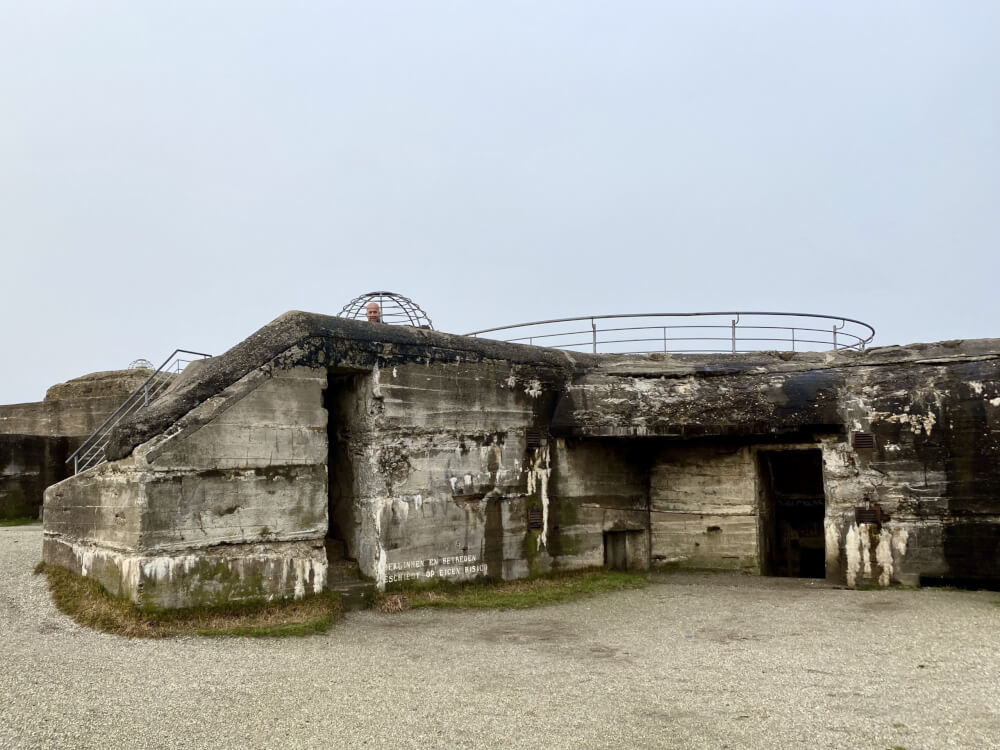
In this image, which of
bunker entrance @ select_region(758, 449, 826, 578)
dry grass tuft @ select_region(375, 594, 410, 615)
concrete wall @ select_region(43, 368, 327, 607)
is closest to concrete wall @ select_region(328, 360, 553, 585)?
dry grass tuft @ select_region(375, 594, 410, 615)

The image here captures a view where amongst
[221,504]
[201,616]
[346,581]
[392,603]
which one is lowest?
[392,603]

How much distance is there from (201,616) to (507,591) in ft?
11.9

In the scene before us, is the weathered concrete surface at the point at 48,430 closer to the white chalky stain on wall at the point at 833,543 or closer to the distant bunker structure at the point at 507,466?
the distant bunker structure at the point at 507,466

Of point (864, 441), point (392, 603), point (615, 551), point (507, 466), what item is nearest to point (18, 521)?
point (392, 603)

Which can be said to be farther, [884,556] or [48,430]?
[48,430]

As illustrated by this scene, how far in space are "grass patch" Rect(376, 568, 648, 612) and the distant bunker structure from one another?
0.18 metres

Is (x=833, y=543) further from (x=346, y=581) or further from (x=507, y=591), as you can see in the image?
(x=346, y=581)

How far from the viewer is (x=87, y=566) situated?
8.92 m

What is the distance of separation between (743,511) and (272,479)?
6.61 metres

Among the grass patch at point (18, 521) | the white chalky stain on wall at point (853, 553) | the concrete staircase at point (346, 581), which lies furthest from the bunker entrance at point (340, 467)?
the grass patch at point (18, 521)

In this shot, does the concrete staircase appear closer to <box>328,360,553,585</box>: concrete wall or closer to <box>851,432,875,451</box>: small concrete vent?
<box>328,360,553,585</box>: concrete wall

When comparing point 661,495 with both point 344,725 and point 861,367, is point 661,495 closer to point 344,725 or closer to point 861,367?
point 861,367

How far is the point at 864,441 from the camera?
34.8 feet

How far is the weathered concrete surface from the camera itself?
16062mm
